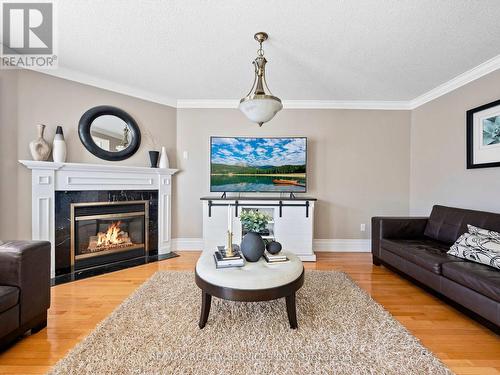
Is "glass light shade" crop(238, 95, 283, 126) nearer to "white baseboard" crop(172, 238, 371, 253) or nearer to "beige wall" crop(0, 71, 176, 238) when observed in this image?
"beige wall" crop(0, 71, 176, 238)

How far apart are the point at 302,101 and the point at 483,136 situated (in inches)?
90.7

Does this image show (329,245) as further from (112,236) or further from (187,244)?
(112,236)

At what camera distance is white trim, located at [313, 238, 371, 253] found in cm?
379

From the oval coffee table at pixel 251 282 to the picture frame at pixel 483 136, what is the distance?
8.65 ft

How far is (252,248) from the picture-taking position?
186 cm

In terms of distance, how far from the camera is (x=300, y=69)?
2.71m

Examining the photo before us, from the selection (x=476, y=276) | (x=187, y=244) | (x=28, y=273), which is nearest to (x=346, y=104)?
(x=476, y=276)

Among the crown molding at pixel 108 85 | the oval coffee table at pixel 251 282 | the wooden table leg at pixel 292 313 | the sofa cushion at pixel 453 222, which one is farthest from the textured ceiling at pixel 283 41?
the wooden table leg at pixel 292 313

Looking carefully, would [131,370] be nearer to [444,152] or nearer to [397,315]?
[397,315]

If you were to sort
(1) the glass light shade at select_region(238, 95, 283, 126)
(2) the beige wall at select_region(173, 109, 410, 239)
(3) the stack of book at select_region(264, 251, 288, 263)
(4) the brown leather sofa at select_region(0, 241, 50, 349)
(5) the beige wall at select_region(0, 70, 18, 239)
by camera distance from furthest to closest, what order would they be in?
(2) the beige wall at select_region(173, 109, 410, 239) → (5) the beige wall at select_region(0, 70, 18, 239) → (1) the glass light shade at select_region(238, 95, 283, 126) → (3) the stack of book at select_region(264, 251, 288, 263) → (4) the brown leather sofa at select_region(0, 241, 50, 349)

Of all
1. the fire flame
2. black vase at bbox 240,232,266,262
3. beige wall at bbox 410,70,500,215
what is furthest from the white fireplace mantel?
beige wall at bbox 410,70,500,215

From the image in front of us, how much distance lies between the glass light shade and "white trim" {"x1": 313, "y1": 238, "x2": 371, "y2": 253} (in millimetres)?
2532

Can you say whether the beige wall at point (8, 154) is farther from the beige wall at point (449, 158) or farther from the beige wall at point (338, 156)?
the beige wall at point (449, 158)

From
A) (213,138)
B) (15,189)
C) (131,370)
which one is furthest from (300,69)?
(15,189)
